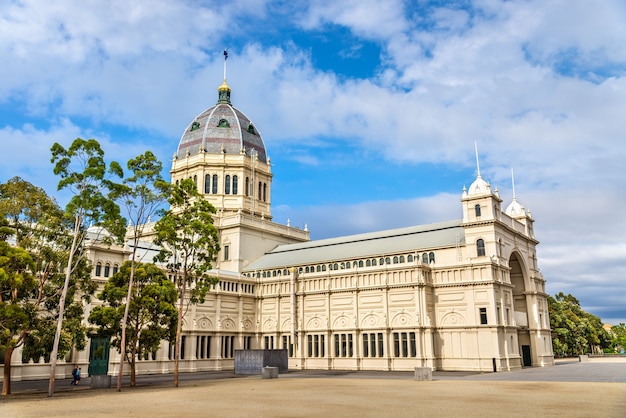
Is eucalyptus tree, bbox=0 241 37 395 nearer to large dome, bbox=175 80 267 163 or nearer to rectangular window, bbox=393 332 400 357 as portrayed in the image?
rectangular window, bbox=393 332 400 357

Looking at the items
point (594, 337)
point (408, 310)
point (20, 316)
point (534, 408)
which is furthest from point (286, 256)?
point (594, 337)

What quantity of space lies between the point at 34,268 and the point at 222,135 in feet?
201

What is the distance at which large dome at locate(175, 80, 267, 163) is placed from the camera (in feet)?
310

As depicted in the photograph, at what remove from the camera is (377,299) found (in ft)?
225

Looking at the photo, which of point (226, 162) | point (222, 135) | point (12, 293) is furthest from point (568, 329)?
point (12, 293)

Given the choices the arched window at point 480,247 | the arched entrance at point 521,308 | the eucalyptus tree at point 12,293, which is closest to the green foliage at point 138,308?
the eucalyptus tree at point 12,293

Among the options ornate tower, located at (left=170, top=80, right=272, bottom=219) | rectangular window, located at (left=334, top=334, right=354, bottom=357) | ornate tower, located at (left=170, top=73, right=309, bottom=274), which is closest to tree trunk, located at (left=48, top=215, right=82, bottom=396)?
rectangular window, located at (left=334, top=334, right=354, bottom=357)

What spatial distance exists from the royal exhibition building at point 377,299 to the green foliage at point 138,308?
16.7 metres

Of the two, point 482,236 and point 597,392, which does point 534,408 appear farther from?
point 482,236

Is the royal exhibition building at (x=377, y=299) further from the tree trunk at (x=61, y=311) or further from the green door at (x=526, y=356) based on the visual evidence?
the tree trunk at (x=61, y=311)

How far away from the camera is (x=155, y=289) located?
4388 cm

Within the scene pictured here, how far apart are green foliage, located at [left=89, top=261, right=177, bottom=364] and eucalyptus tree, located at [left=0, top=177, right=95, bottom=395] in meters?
2.18

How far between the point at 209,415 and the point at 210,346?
50287 mm

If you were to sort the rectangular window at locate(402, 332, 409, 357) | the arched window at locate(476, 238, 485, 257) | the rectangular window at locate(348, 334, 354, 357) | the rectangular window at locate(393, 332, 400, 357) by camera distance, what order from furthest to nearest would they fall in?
the rectangular window at locate(348, 334, 354, 357)
the arched window at locate(476, 238, 485, 257)
the rectangular window at locate(393, 332, 400, 357)
the rectangular window at locate(402, 332, 409, 357)
